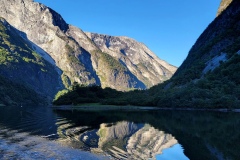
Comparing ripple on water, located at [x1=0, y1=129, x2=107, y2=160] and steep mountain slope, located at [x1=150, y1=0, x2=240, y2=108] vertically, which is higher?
steep mountain slope, located at [x1=150, y1=0, x2=240, y2=108]

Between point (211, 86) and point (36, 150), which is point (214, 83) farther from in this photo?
point (36, 150)

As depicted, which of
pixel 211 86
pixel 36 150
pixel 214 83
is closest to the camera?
pixel 36 150

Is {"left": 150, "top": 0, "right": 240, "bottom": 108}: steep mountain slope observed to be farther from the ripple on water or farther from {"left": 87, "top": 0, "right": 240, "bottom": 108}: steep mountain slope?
the ripple on water

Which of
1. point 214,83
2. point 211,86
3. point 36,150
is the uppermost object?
point 214,83

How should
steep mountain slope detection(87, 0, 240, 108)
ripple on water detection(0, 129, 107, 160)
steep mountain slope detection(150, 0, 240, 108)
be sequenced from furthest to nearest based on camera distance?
steep mountain slope detection(87, 0, 240, 108), steep mountain slope detection(150, 0, 240, 108), ripple on water detection(0, 129, 107, 160)

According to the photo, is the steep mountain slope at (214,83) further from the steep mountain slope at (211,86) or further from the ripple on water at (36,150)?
the ripple on water at (36,150)

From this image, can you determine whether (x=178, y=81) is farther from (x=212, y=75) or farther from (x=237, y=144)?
(x=237, y=144)

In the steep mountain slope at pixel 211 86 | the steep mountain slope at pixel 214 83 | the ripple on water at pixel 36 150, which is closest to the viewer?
the ripple on water at pixel 36 150

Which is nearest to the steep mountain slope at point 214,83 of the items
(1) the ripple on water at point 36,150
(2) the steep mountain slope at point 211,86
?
(2) the steep mountain slope at point 211,86

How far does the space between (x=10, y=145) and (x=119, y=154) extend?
1241 cm

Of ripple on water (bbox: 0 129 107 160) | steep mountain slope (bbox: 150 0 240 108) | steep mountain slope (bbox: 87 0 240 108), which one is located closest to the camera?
ripple on water (bbox: 0 129 107 160)

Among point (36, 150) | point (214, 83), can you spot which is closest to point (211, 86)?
point (214, 83)

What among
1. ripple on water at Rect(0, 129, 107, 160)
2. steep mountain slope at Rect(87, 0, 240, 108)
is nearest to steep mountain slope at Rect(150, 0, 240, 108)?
steep mountain slope at Rect(87, 0, 240, 108)

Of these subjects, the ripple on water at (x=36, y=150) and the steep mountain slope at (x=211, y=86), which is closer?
the ripple on water at (x=36, y=150)
